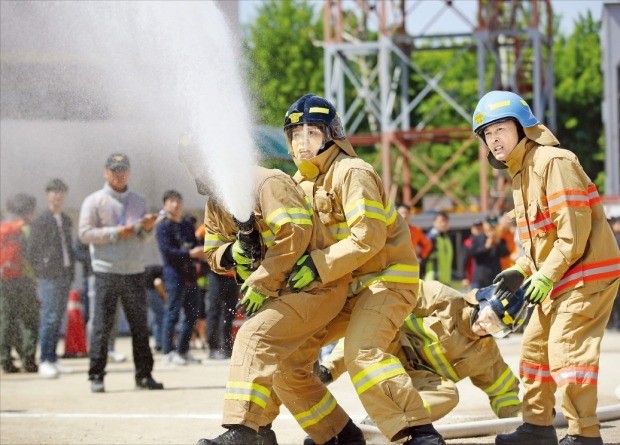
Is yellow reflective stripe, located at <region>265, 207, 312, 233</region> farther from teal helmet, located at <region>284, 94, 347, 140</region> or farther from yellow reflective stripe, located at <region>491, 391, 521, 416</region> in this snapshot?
yellow reflective stripe, located at <region>491, 391, 521, 416</region>

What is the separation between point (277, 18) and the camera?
4041 centimetres

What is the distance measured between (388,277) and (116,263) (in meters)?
4.27

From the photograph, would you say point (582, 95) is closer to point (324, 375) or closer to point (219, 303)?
point (219, 303)

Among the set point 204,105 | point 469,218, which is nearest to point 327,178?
point 204,105

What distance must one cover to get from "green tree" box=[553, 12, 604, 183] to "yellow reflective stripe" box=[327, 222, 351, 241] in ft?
124

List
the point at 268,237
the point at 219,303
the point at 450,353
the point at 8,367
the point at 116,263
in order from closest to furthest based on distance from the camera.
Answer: the point at 268,237 < the point at 450,353 < the point at 116,263 < the point at 8,367 < the point at 219,303

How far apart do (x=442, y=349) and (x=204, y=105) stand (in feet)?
6.69

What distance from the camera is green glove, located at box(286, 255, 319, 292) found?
5.64 metres

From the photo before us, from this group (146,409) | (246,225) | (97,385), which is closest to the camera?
(246,225)

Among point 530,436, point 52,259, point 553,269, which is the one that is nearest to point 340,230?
point 553,269

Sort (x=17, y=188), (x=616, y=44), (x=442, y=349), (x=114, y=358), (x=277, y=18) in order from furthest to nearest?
(x=277, y=18), (x=616, y=44), (x=17, y=188), (x=114, y=358), (x=442, y=349)

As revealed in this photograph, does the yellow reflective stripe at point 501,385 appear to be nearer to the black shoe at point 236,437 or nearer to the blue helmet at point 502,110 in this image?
the blue helmet at point 502,110

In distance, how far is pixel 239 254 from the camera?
19.0 ft

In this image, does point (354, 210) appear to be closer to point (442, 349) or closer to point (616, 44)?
point (442, 349)
